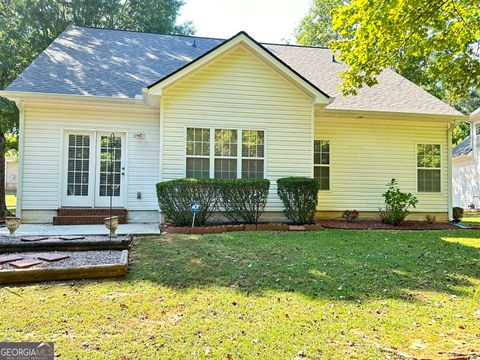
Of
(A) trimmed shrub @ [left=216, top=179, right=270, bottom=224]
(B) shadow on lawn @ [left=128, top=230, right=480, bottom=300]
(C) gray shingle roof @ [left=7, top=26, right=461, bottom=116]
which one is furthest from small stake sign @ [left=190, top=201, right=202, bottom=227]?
(C) gray shingle roof @ [left=7, top=26, right=461, bottom=116]

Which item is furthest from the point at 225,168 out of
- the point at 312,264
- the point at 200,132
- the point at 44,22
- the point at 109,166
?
the point at 44,22

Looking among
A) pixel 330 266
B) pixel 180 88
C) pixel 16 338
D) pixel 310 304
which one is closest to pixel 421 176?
pixel 330 266

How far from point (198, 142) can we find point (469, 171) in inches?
819

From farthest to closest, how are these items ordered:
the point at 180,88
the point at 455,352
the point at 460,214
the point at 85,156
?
the point at 460,214 → the point at 85,156 → the point at 180,88 → the point at 455,352

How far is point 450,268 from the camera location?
4.94 metres

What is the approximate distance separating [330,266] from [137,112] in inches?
275

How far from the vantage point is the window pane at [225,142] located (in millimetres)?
8776

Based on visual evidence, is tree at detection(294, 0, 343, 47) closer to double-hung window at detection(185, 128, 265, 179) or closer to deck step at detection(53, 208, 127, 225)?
double-hung window at detection(185, 128, 265, 179)

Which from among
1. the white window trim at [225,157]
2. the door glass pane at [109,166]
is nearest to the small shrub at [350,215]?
the white window trim at [225,157]

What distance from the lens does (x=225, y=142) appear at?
8.82 meters

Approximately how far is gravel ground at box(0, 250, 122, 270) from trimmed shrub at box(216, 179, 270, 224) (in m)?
3.13

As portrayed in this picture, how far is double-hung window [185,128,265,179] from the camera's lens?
28.3 feet

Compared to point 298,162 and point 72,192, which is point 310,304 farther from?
point 72,192

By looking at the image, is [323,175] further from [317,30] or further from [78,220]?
[317,30]
